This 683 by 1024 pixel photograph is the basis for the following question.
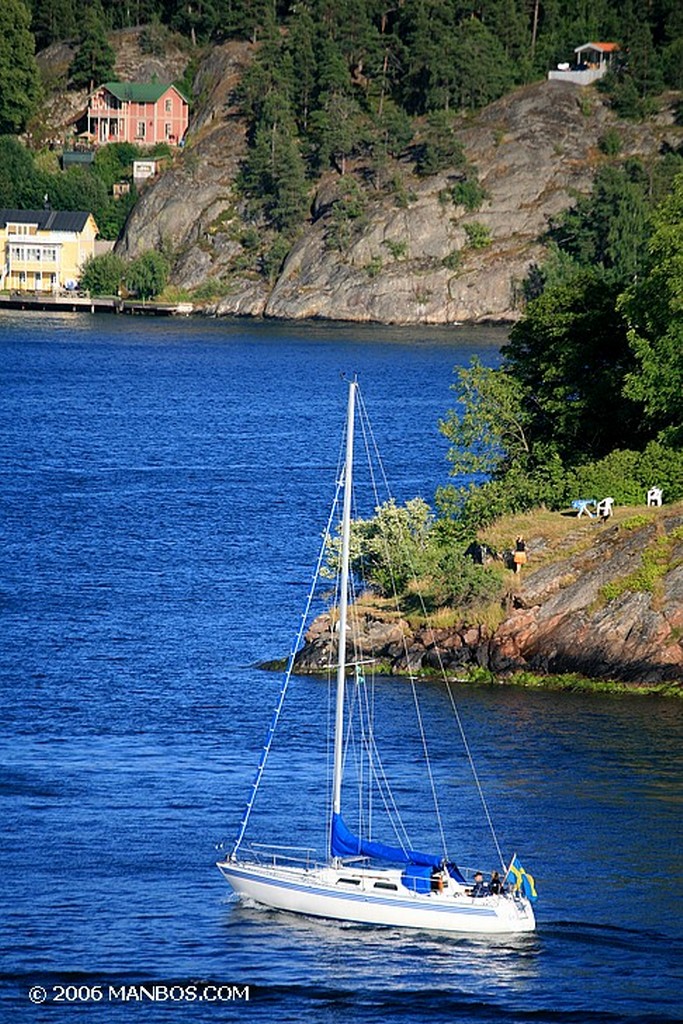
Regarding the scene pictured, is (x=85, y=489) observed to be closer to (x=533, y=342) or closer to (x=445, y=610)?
(x=533, y=342)

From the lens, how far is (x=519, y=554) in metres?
69.8

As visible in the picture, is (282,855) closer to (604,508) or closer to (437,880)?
(437,880)

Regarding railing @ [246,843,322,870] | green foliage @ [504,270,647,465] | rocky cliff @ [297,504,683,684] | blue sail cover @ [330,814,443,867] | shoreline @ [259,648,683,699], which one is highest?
green foliage @ [504,270,647,465]

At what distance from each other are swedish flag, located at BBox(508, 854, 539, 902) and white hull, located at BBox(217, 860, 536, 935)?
0.44 m

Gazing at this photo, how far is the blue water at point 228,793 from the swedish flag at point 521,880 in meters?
0.85

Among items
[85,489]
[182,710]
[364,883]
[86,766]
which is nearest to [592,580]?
[182,710]

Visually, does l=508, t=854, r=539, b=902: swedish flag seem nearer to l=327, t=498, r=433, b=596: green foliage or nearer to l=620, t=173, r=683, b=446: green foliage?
l=327, t=498, r=433, b=596: green foliage

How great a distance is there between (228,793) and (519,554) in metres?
18.2

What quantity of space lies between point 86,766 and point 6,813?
450cm

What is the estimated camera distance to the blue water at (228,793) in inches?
1693

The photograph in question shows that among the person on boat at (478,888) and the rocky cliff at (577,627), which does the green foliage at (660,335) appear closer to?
the rocky cliff at (577,627)

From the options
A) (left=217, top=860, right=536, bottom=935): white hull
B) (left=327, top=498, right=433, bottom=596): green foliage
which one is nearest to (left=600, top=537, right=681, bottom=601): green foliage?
(left=327, top=498, right=433, bottom=596): green foliage
